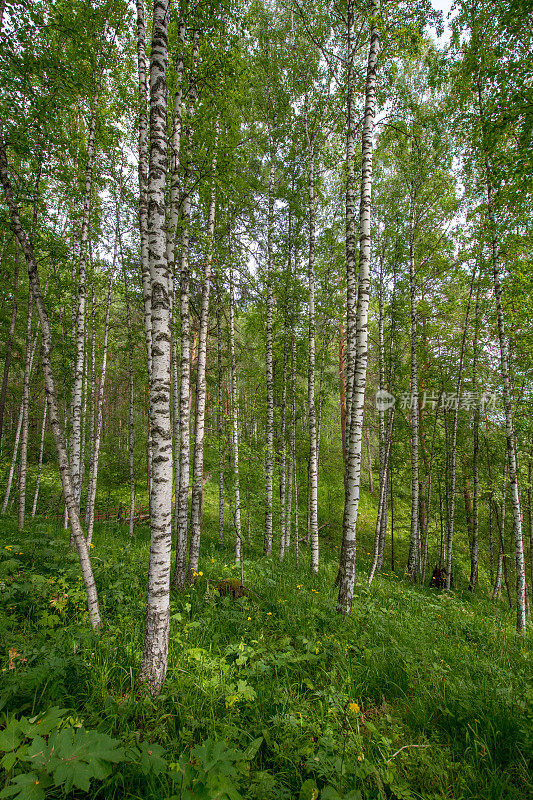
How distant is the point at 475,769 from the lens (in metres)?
2.33

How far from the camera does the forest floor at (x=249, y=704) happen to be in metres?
1.91

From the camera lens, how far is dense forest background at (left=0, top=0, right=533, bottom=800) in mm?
4191

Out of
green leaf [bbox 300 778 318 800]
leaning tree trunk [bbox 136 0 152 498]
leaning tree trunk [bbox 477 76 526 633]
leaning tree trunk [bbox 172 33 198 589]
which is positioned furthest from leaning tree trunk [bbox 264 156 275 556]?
green leaf [bbox 300 778 318 800]

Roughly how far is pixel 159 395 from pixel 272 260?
8192 millimetres

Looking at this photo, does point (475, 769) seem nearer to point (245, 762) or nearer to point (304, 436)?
point (245, 762)

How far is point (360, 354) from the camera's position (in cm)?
503

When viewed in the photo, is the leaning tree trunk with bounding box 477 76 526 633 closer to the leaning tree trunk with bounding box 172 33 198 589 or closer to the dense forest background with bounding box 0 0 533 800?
the dense forest background with bounding box 0 0 533 800

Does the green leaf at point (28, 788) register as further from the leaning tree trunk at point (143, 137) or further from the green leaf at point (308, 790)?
the leaning tree trunk at point (143, 137)

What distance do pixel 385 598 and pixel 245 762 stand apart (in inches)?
213

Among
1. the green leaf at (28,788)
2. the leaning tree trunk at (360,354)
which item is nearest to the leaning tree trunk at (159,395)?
the green leaf at (28,788)

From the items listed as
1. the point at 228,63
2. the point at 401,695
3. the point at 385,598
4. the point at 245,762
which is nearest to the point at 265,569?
the point at 385,598

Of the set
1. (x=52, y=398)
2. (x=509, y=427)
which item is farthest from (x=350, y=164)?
(x=509, y=427)

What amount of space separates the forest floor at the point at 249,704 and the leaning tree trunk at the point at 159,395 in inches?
16.1

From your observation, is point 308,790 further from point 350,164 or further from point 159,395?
point 350,164
